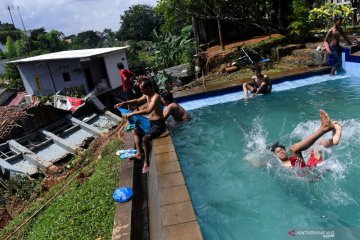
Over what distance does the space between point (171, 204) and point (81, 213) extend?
243 centimetres

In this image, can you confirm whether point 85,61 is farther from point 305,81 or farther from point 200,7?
point 305,81

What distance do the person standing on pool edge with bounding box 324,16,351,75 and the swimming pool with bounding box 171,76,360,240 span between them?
5.70 ft

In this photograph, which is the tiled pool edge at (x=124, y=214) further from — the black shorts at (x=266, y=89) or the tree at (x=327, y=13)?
the tree at (x=327, y=13)

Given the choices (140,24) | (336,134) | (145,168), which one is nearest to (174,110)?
(145,168)

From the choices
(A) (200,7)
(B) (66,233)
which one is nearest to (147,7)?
(A) (200,7)

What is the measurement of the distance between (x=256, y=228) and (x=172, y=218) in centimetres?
170

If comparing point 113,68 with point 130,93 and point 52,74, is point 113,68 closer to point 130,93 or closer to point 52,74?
point 52,74

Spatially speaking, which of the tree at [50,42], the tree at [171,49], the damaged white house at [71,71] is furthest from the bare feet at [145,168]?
the tree at [50,42]

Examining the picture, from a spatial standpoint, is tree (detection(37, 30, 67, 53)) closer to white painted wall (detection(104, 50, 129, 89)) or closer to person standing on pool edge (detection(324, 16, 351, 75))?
white painted wall (detection(104, 50, 129, 89))

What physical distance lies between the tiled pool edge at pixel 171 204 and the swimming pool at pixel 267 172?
32.9 inches

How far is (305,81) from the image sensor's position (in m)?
12.8

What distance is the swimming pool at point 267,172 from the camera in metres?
5.31

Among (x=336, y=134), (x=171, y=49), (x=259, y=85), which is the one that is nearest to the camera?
(x=336, y=134)

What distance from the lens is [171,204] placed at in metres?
4.75
